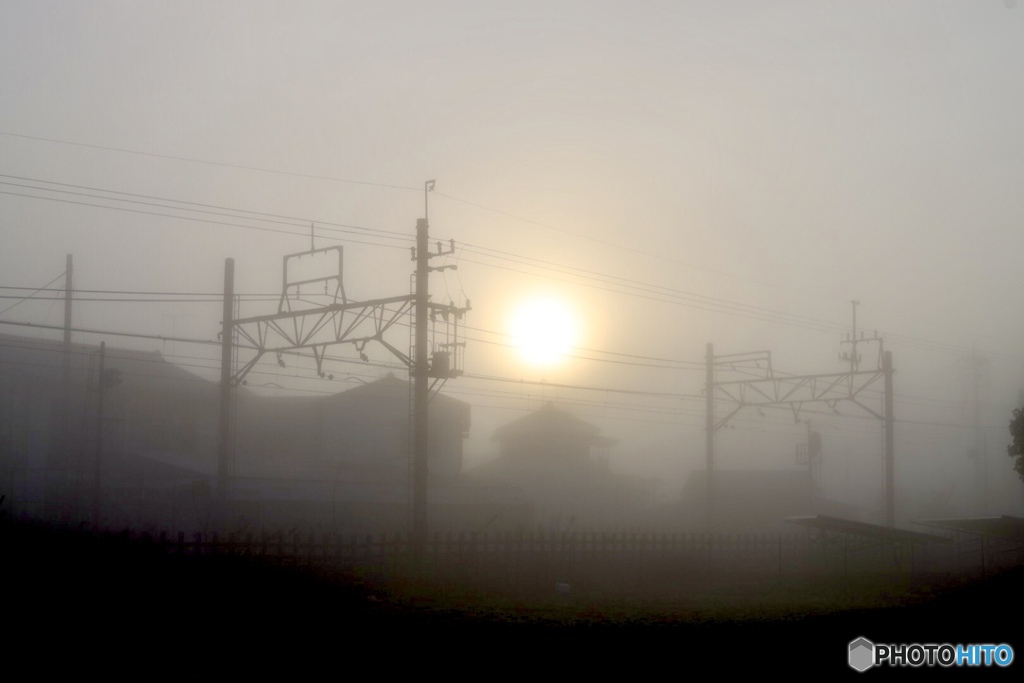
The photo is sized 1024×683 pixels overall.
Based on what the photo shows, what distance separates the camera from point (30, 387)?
53094 mm

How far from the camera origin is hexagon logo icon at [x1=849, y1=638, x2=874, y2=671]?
503 inches

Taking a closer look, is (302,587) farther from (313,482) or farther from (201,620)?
(313,482)

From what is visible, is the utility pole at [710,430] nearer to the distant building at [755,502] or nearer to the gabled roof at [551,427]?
the distant building at [755,502]

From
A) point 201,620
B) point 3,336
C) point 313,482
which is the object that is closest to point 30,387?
point 3,336

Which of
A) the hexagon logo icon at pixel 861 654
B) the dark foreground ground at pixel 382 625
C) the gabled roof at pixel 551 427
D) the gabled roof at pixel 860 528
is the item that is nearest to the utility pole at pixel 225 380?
the dark foreground ground at pixel 382 625

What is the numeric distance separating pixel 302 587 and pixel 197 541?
2.48 metres

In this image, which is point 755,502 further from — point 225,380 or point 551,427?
point 225,380

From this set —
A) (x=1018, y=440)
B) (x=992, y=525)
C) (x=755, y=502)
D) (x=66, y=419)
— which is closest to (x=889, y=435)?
(x=1018, y=440)

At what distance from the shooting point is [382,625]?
1464 centimetres

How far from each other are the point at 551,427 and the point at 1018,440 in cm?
3860

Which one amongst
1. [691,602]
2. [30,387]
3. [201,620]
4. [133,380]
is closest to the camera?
[201,620]

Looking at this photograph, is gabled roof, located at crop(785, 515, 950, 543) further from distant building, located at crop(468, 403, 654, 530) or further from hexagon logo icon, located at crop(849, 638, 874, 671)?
distant building, located at crop(468, 403, 654, 530)

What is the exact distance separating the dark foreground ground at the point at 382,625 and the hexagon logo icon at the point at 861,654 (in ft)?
0.70

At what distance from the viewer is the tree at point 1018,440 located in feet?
129
